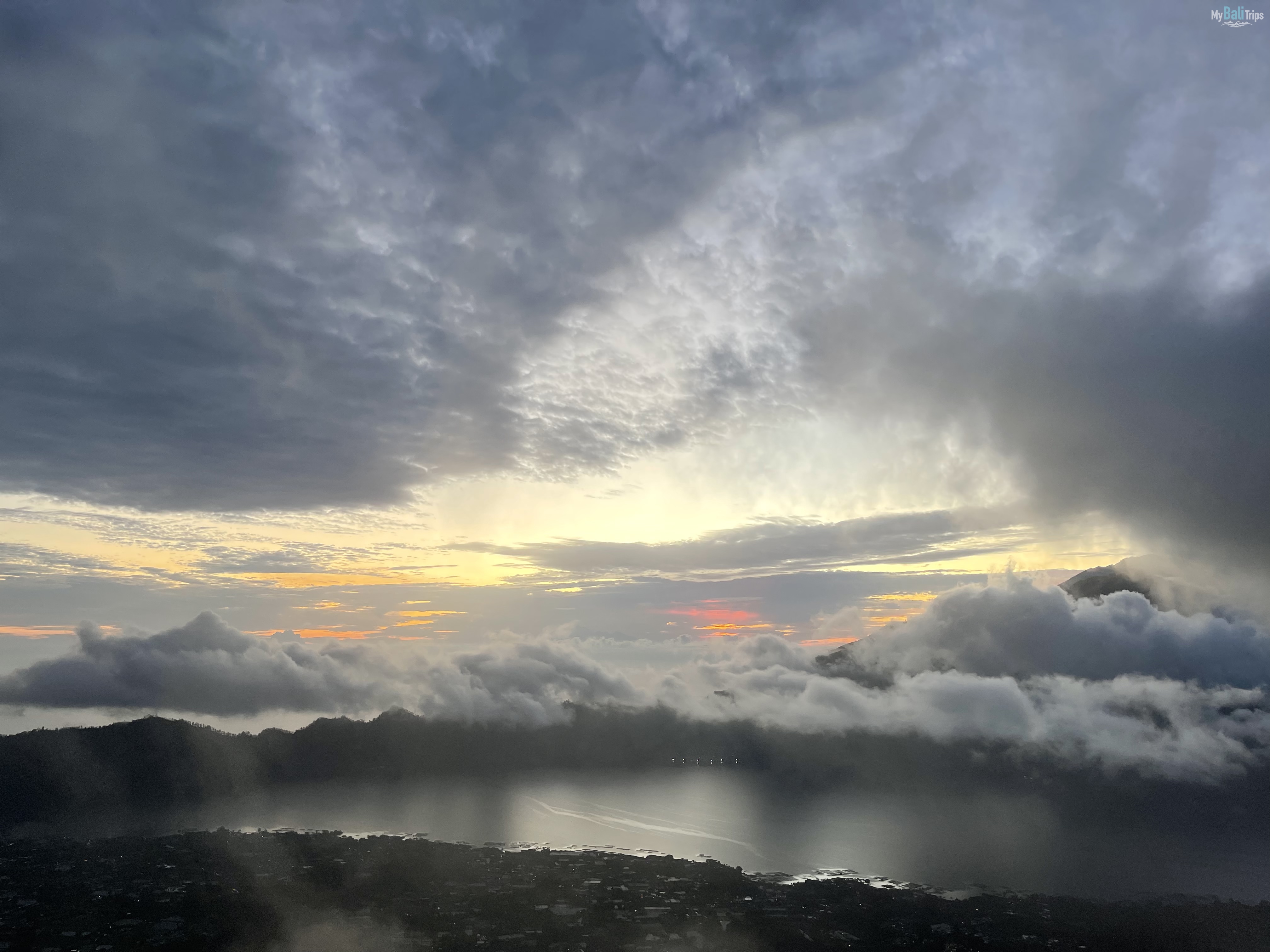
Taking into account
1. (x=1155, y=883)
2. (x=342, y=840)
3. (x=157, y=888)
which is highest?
(x=157, y=888)

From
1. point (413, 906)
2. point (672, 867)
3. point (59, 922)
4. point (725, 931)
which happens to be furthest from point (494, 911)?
point (59, 922)

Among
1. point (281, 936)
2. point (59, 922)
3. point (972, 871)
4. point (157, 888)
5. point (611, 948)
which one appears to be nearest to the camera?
point (611, 948)

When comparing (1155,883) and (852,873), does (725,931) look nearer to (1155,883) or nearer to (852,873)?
(852,873)

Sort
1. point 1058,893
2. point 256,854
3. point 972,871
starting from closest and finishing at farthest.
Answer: point 1058,893 < point 256,854 < point 972,871

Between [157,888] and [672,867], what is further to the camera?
[672,867]

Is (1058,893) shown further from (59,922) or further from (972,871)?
(59,922)

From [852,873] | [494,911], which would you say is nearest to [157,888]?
[494,911]

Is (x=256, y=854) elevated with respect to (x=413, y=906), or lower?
lower
